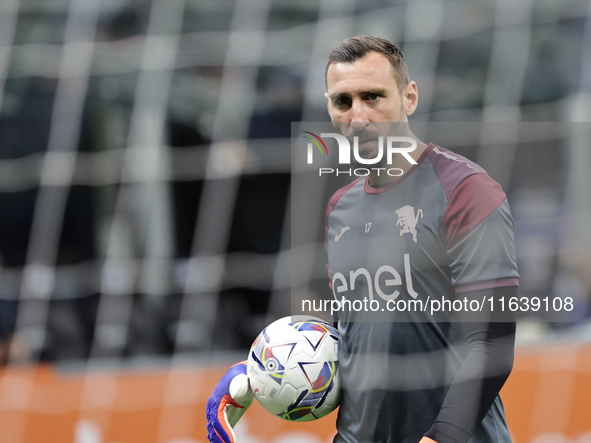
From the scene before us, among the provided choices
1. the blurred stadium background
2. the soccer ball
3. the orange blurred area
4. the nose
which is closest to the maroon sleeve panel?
the nose

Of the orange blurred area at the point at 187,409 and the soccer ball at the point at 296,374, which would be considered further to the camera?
the orange blurred area at the point at 187,409

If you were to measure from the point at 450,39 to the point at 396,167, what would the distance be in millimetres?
3060

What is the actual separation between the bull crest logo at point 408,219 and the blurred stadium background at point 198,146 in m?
2.15

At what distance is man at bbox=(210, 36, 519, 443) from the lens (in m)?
1.28

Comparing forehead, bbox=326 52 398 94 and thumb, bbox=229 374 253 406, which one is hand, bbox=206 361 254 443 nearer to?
thumb, bbox=229 374 253 406

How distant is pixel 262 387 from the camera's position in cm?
165

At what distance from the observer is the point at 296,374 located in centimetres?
164

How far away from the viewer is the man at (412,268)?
1.28 metres

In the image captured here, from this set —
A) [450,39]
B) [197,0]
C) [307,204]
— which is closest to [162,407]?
[307,204]

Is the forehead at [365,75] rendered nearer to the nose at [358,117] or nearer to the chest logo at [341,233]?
the nose at [358,117]

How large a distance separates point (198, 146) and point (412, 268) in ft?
9.44

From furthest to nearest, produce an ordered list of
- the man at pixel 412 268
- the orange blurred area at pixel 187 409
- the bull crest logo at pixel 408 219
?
the orange blurred area at pixel 187 409
the bull crest logo at pixel 408 219
the man at pixel 412 268

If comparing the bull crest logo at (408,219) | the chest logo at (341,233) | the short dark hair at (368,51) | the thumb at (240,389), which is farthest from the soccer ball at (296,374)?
the short dark hair at (368,51)

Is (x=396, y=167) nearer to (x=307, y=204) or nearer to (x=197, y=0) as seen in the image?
(x=307, y=204)
